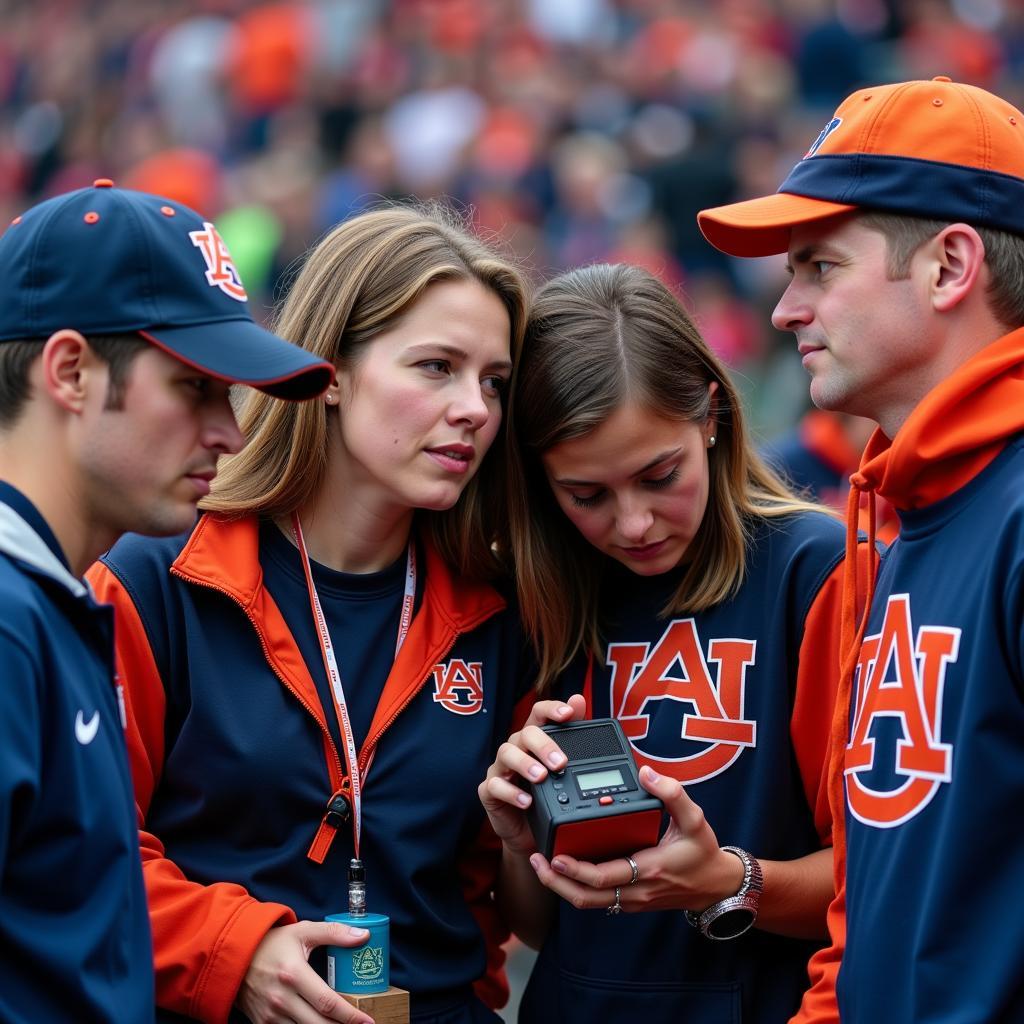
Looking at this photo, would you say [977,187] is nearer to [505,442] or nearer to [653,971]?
[505,442]

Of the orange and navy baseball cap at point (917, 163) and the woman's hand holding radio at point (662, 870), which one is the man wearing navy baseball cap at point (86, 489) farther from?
the orange and navy baseball cap at point (917, 163)

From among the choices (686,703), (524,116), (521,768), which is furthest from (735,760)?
(524,116)

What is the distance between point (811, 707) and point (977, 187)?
3.20 ft

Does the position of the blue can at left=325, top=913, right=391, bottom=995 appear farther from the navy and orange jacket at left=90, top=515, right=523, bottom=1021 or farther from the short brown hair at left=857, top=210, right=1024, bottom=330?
the short brown hair at left=857, top=210, right=1024, bottom=330

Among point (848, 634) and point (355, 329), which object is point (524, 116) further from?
point (848, 634)

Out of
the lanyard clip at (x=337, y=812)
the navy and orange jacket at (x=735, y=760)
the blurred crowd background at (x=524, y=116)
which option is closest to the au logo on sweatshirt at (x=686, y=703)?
the navy and orange jacket at (x=735, y=760)

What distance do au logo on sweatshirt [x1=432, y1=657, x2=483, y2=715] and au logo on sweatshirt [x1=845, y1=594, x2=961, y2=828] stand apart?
2.53 feet

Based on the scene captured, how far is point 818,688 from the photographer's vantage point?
2762mm

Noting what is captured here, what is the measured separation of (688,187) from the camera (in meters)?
8.40

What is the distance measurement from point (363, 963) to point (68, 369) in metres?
1.13

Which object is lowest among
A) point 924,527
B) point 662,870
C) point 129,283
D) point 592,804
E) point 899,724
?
point 662,870

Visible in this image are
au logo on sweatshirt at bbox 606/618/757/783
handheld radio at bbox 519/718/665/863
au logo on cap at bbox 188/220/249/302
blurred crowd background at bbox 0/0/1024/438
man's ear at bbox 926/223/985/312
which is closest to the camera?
au logo on cap at bbox 188/220/249/302

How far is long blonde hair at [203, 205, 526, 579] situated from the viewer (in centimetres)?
288

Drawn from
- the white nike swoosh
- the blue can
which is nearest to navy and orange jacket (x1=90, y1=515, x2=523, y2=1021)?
the blue can
